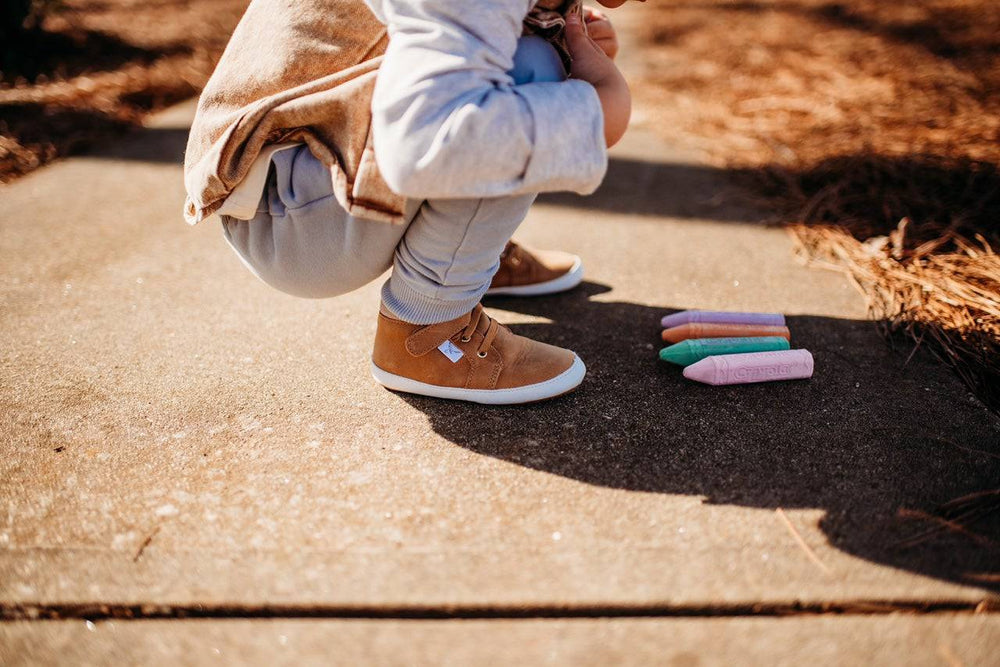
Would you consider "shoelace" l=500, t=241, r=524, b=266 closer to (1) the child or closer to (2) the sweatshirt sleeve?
(1) the child

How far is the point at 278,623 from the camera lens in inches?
40.4

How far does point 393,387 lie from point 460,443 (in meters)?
0.21

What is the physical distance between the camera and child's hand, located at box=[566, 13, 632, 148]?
1251mm

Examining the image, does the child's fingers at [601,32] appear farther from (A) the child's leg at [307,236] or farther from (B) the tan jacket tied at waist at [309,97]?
(A) the child's leg at [307,236]

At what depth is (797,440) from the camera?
1.37m

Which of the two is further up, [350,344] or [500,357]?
[500,357]

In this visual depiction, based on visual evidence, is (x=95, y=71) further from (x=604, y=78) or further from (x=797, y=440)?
(x=797, y=440)

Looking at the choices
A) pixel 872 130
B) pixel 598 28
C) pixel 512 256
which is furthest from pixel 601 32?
pixel 872 130

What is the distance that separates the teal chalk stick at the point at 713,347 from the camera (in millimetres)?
1556

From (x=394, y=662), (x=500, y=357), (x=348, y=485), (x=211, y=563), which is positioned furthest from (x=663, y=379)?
(x=211, y=563)

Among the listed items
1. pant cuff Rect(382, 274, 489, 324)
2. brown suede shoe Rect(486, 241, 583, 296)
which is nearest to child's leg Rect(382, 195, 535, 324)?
pant cuff Rect(382, 274, 489, 324)

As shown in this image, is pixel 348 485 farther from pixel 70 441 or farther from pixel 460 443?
pixel 70 441

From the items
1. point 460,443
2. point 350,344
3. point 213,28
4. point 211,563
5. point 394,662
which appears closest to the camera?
point 394,662

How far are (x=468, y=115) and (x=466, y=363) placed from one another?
21.5 inches
